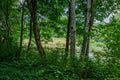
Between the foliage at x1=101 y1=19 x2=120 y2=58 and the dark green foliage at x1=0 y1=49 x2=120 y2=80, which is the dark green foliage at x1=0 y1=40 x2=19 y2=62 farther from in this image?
the foliage at x1=101 y1=19 x2=120 y2=58

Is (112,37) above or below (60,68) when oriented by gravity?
above

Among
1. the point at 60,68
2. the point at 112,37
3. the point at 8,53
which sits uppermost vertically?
the point at 112,37

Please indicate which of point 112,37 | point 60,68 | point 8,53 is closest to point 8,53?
point 8,53

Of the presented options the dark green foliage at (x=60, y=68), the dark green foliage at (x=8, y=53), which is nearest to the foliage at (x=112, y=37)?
the dark green foliage at (x=60, y=68)

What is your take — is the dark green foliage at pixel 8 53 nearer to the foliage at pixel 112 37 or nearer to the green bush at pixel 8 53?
the green bush at pixel 8 53

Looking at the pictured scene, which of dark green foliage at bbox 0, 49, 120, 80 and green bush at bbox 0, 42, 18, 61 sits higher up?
green bush at bbox 0, 42, 18, 61

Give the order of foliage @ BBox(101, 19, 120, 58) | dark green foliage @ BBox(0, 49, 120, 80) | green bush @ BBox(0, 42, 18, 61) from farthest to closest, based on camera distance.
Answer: green bush @ BBox(0, 42, 18, 61), foliage @ BBox(101, 19, 120, 58), dark green foliage @ BBox(0, 49, 120, 80)

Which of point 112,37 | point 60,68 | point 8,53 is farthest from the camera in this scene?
point 8,53

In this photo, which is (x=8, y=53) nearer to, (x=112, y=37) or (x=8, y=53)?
(x=8, y=53)

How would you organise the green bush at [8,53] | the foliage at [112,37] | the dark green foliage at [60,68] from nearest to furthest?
the dark green foliage at [60,68] → the foliage at [112,37] → the green bush at [8,53]

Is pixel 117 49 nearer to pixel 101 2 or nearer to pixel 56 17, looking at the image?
pixel 101 2

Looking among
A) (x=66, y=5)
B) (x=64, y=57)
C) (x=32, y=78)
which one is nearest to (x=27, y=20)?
(x=66, y=5)

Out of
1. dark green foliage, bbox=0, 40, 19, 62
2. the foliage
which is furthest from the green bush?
the foliage

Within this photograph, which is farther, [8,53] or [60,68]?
[8,53]
